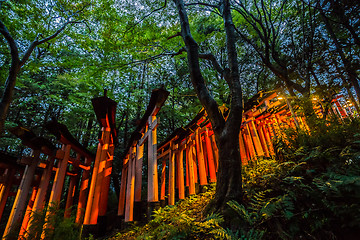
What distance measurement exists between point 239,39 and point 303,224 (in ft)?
44.0

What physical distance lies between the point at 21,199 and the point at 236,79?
19.5 feet

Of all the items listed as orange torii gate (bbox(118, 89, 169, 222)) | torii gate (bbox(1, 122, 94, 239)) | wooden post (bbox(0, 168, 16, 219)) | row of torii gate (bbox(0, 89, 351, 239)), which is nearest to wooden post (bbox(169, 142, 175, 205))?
row of torii gate (bbox(0, 89, 351, 239))

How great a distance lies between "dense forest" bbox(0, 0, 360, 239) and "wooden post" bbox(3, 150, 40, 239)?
277cm

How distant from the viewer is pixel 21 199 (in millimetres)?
3982

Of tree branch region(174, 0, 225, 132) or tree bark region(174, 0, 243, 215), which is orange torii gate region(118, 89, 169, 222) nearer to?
tree branch region(174, 0, 225, 132)

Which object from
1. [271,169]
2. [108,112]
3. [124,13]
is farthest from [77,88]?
[271,169]

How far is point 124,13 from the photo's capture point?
7.65m

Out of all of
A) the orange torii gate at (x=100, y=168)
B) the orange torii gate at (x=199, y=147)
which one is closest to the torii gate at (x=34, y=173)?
the orange torii gate at (x=100, y=168)

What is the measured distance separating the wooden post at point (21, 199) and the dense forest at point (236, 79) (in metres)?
2.77

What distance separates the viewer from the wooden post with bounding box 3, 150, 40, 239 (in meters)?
3.87

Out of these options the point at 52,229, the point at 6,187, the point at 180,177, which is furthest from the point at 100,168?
the point at 6,187

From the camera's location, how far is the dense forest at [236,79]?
1.96 m

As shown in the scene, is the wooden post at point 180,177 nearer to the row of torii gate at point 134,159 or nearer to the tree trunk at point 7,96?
the row of torii gate at point 134,159

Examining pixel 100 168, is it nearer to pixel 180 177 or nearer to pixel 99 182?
pixel 99 182
